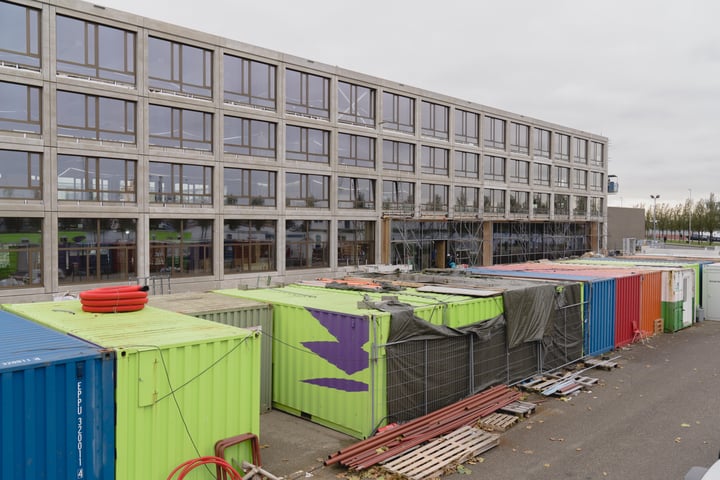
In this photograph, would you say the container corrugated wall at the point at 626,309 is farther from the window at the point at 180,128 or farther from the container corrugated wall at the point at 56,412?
the window at the point at 180,128

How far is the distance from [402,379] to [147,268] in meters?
19.7

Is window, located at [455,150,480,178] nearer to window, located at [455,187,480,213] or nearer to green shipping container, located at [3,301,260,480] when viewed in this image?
window, located at [455,187,480,213]

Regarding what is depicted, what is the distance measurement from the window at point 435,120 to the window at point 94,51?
2239cm

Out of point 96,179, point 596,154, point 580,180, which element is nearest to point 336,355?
point 96,179

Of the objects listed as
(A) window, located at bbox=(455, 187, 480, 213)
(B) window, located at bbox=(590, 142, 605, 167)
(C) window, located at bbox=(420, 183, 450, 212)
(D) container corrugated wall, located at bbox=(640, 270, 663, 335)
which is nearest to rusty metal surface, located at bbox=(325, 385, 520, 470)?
(D) container corrugated wall, located at bbox=(640, 270, 663, 335)

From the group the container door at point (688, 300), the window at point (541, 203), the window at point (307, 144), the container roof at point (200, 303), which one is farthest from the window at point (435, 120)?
the container roof at point (200, 303)

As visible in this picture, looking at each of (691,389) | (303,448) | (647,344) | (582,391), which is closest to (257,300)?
(303,448)

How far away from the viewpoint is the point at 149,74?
2750cm

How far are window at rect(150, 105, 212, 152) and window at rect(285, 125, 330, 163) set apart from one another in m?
5.25

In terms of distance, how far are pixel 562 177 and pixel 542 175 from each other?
13.1 feet

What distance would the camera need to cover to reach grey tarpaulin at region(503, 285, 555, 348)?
14609mm

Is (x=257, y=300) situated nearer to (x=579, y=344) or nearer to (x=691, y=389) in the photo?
(x=579, y=344)

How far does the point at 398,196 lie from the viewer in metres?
39.9

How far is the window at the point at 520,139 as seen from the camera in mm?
50719
